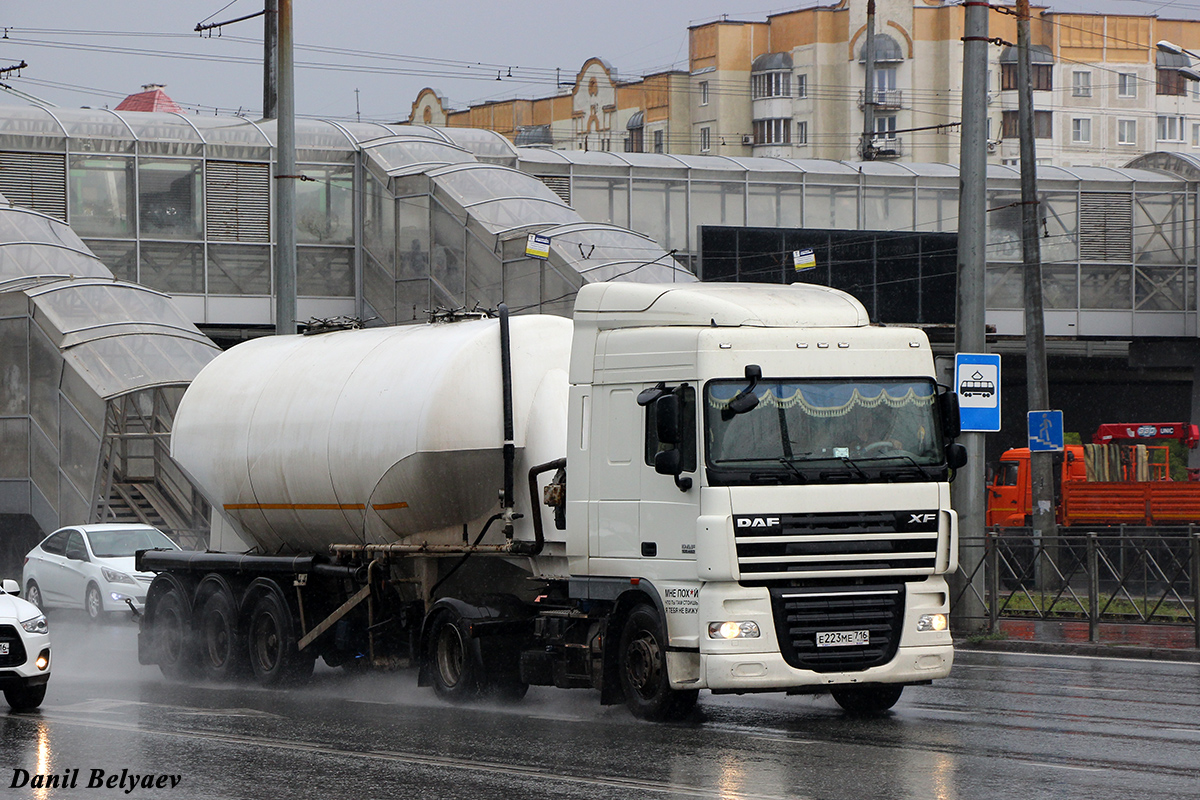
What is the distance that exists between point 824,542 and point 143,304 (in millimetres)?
24117

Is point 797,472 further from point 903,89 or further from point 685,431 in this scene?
point 903,89

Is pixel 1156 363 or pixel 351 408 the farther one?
pixel 1156 363

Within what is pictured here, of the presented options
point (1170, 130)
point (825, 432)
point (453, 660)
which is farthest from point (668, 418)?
point (1170, 130)

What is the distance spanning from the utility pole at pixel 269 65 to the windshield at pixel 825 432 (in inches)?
1374

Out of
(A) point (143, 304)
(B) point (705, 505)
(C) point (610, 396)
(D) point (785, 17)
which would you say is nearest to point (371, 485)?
(C) point (610, 396)

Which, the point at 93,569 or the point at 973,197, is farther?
the point at 93,569

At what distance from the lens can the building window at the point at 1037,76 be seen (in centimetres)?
10462

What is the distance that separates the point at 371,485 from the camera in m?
15.1

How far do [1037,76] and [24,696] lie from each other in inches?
3942

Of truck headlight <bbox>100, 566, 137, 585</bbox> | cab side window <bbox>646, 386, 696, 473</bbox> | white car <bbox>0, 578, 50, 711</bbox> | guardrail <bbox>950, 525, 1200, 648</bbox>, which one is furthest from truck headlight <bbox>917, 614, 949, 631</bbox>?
truck headlight <bbox>100, 566, 137, 585</bbox>

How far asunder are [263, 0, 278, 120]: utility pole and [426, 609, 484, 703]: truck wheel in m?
32.7

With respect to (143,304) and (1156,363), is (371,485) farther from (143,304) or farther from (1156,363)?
(1156,363)

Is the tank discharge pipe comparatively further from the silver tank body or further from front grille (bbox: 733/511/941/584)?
front grille (bbox: 733/511/941/584)

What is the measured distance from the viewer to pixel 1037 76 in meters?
106
